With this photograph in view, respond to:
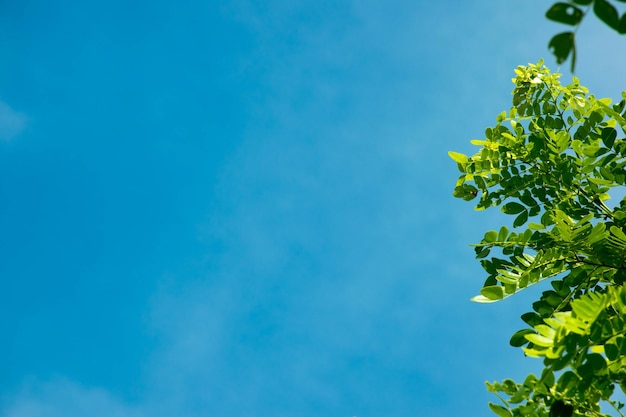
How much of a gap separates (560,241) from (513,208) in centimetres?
110

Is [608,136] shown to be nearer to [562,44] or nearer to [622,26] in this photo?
[622,26]

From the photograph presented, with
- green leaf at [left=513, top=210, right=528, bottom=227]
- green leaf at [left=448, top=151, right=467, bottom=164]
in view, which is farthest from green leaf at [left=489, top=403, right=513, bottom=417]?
green leaf at [left=448, top=151, right=467, bottom=164]

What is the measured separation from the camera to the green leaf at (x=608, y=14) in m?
1.26

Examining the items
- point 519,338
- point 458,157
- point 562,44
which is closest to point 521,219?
point 458,157

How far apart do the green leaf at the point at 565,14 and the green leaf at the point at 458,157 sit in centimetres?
275

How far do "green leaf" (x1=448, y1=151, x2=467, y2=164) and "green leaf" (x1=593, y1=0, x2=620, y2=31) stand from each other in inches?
107

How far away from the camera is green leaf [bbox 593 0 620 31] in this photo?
126 centimetres


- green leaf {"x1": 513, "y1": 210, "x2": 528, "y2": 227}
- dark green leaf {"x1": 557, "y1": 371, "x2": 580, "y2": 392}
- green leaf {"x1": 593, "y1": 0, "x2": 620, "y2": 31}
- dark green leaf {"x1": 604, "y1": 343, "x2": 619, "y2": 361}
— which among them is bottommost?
dark green leaf {"x1": 557, "y1": 371, "x2": 580, "y2": 392}

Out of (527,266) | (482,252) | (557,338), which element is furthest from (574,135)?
(557,338)

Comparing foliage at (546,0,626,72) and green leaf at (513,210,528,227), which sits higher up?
green leaf at (513,210,528,227)

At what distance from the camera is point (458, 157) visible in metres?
3.99

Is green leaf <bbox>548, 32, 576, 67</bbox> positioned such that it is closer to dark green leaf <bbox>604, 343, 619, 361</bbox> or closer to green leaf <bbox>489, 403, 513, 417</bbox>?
dark green leaf <bbox>604, 343, 619, 361</bbox>

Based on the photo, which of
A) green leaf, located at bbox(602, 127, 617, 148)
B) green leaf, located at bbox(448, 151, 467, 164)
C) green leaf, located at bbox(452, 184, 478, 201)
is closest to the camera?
green leaf, located at bbox(602, 127, 617, 148)

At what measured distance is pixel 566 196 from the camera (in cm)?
370
